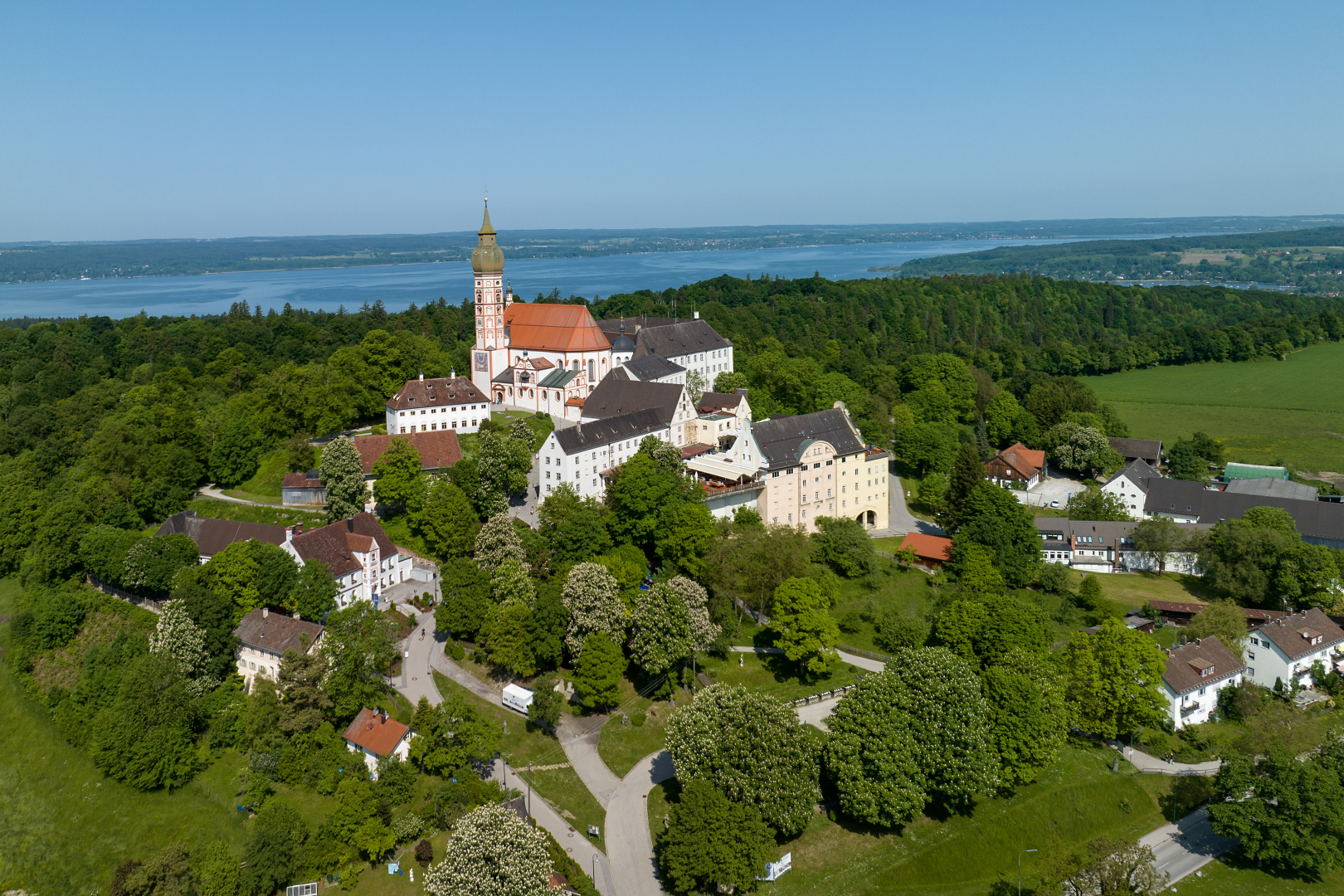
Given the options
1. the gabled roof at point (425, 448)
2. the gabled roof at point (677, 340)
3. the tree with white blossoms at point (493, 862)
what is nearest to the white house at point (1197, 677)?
the tree with white blossoms at point (493, 862)

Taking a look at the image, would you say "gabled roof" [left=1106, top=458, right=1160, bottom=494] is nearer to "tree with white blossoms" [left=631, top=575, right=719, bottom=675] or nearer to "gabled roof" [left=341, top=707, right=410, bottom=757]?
"tree with white blossoms" [left=631, top=575, right=719, bottom=675]

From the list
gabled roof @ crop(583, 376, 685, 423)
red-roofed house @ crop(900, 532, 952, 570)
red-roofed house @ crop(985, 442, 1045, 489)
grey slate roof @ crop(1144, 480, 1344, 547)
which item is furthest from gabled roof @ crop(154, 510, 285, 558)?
grey slate roof @ crop(1144, 480, 1344, 547)

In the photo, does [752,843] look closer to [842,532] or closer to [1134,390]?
[842,532]

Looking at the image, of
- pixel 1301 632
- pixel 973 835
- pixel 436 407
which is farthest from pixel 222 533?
pixel 1301 632

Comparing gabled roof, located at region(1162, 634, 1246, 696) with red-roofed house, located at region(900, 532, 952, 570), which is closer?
gabled roof, located at region(1162, 634, 1246, 696)

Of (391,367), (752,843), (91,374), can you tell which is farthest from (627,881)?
(91,374)

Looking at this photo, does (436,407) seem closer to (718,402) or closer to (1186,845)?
(718,402)
